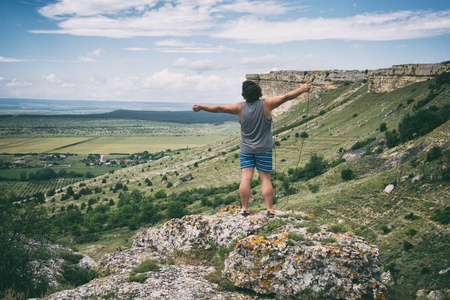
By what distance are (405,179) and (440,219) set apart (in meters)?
4.98

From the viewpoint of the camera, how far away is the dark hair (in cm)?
733

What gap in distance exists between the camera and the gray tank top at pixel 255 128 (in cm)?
731

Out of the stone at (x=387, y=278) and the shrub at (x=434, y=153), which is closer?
the stone at (x=387, y=278)

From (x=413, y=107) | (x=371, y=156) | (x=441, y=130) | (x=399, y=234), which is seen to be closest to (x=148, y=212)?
(x=371, y=156)

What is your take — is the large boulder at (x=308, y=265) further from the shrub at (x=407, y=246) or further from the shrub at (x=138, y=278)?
the shrub at (x=407, y=246)

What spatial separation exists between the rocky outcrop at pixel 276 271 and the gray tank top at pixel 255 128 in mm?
2142

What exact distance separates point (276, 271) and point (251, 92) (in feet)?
14.2

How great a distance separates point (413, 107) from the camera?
3384cm

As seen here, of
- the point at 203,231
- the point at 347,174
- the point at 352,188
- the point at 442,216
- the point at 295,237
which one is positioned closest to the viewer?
the point at 295,237

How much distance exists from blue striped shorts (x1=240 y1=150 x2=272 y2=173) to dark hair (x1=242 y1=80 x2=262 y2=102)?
149 centimetres

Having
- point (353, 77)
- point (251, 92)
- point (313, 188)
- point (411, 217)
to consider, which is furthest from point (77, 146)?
point (251, 92)

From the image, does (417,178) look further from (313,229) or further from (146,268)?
(146,268)

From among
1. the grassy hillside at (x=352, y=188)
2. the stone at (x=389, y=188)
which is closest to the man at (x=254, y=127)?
the grassy hillside at (x=352, y=188)

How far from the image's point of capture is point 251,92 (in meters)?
7.33
